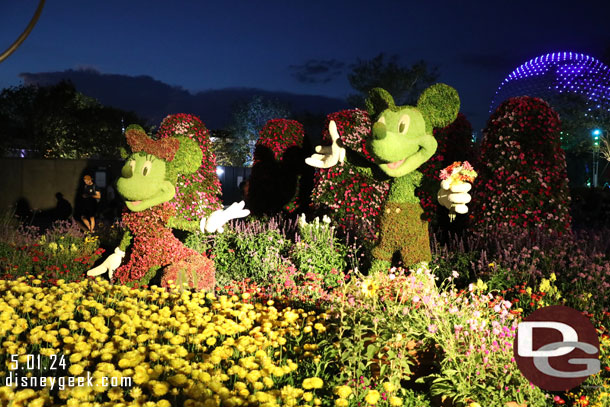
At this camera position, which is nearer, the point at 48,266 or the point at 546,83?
the point at 48,266

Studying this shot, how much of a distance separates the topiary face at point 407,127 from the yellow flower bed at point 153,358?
1.94m

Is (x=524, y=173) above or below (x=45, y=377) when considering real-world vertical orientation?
above

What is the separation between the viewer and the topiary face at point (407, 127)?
4.65 meters

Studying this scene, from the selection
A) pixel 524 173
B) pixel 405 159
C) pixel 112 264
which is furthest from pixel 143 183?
pixel 524 173

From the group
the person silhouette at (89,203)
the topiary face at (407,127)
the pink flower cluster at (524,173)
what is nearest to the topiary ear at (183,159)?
the topiary face at (407,127)

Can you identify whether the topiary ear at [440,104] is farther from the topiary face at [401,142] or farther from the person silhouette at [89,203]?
the person silhouette at [89,203]

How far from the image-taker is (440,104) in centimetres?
492

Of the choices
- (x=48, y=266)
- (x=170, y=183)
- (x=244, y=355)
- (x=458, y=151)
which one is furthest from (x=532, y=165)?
(x=48, y=266)

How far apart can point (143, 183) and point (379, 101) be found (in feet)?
8.48

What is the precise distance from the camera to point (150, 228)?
15.8 feet

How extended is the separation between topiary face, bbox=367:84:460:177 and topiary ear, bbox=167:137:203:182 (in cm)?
192

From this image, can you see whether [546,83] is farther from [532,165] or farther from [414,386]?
[414,386]

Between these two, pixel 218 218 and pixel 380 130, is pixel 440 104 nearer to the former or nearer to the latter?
pixel 380 130

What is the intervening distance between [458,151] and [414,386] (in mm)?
5274
